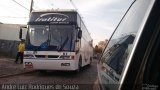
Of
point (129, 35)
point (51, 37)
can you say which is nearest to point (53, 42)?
point (51, 37)

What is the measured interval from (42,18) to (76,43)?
7.02 feet

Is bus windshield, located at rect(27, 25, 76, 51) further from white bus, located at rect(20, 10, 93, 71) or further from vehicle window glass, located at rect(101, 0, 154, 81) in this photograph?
vehicle window glass, located at rect(101, 0, 154, 81)

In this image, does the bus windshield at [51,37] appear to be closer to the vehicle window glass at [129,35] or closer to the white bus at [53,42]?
the white bus at [53,42]

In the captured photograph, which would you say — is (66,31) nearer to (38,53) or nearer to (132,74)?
(38,53)

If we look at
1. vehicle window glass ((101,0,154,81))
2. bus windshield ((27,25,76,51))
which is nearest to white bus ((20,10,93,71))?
bus windshield ((27,25,76,51))

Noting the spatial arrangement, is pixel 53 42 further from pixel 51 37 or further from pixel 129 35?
pixel 129 35

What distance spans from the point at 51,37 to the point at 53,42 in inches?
10.6

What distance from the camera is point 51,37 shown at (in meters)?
15.1

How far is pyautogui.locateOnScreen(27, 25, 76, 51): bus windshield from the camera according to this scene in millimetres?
14930

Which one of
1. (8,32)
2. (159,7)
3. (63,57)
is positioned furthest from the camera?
(8,32)

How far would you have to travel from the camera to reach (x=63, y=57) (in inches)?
582

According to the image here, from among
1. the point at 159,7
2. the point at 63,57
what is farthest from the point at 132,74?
the point at 63,57

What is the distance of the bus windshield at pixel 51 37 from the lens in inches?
588

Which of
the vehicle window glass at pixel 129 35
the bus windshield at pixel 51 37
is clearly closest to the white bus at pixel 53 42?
the bus windshield at pixel 51 37
